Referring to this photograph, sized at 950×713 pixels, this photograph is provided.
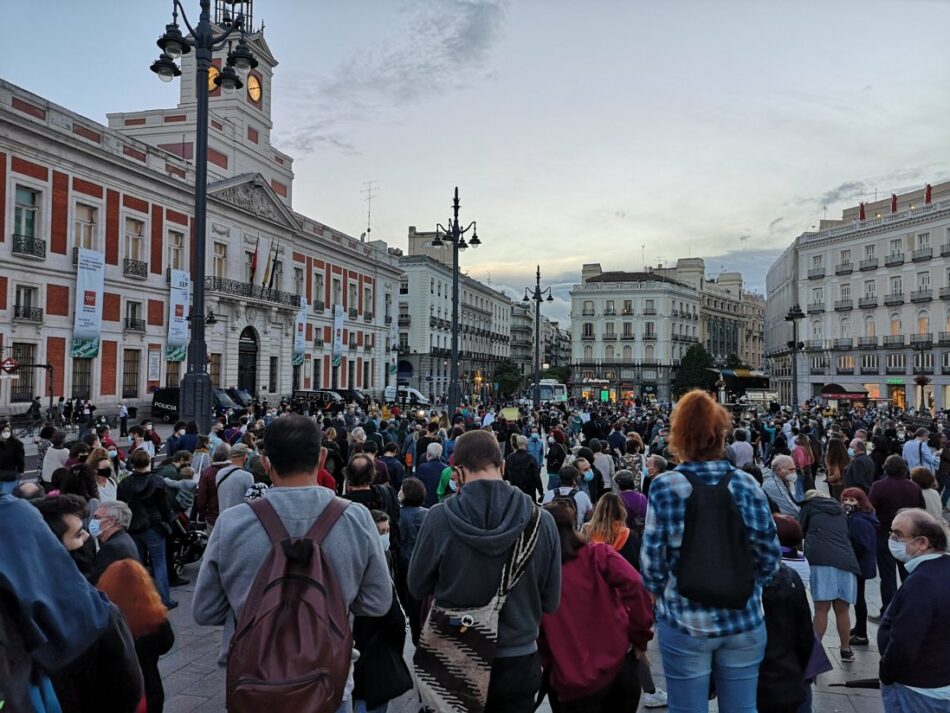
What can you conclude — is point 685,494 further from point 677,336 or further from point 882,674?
point 677,336

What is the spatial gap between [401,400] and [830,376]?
34.8 meters

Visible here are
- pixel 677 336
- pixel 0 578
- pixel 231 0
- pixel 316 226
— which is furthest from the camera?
pixel 677 336

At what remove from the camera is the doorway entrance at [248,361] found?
38.9 metres

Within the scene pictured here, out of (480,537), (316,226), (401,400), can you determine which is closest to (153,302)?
(316,226)

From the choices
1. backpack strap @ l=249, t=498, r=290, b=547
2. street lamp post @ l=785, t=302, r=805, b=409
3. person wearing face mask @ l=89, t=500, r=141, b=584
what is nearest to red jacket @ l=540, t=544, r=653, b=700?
backpack strap @ l=249, t=498, r=290, b=547

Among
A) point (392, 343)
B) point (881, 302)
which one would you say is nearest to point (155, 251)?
point (392, 343)

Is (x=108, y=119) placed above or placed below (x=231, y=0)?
above

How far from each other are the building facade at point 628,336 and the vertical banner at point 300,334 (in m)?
39.2

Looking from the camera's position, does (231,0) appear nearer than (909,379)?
Yes

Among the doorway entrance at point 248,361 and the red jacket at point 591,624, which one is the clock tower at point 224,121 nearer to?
the doorway entrance at point 248,361

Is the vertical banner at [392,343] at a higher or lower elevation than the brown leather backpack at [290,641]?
higher

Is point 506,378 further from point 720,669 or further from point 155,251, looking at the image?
point 720,669

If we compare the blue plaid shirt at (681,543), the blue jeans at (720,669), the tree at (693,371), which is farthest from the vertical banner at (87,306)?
the tree at (693,371)

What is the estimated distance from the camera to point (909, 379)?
49.5 metres
